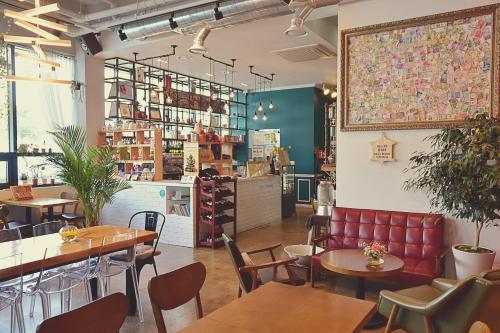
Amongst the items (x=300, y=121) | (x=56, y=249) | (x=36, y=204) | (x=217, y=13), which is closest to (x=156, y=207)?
(x=36, y=204)

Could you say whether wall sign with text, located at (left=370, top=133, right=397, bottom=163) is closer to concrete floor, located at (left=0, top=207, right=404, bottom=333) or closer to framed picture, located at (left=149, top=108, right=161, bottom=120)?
concrete floor, located at (left=0, top=207, right=404, bottom=333)

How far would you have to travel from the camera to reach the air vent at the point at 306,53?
24.4 ft

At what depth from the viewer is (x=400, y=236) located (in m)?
4.42

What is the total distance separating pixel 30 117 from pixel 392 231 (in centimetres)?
661

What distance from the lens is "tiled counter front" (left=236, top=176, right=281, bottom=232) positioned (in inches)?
301

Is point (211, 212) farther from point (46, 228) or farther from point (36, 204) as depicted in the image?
point (46, 228)

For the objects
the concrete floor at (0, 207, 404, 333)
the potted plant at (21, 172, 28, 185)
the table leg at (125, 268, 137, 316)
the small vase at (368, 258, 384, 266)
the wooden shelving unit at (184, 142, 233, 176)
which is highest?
the wooden shelving unit at (184, 142, 233, 176)

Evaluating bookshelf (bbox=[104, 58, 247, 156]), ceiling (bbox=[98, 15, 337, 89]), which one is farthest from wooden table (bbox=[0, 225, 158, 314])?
bookshelf (bbox=[104, 58, 247, 156])

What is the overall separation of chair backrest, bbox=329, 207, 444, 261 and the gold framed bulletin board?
109 centimetres

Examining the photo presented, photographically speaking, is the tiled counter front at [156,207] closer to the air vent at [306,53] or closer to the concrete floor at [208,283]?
the concrete floor at [208,283]

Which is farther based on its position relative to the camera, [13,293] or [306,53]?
[306,53]

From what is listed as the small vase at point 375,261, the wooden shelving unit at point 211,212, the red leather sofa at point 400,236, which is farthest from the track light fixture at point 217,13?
the small vase at point 375,261

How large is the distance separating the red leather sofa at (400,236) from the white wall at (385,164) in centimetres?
26

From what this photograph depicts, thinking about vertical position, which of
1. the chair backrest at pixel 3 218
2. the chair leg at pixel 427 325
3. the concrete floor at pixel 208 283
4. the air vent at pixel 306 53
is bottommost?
the concrete floor at pixel 208 283
